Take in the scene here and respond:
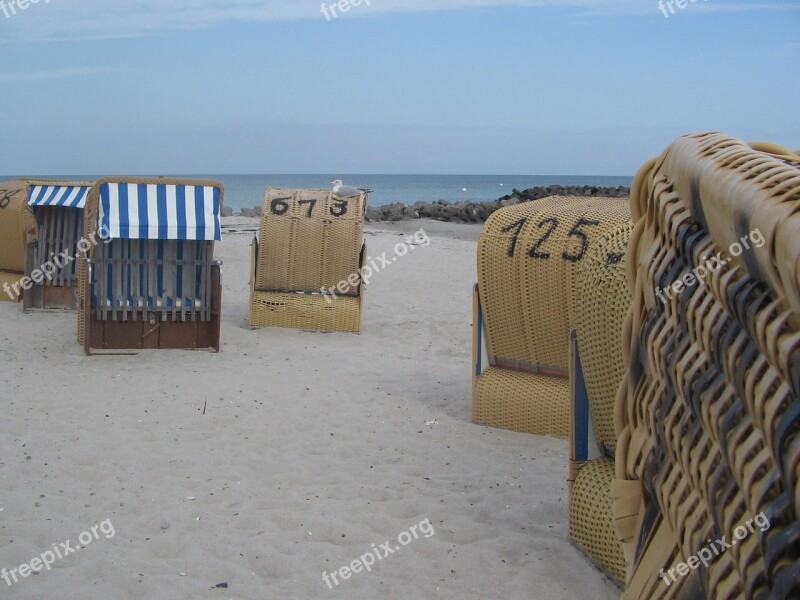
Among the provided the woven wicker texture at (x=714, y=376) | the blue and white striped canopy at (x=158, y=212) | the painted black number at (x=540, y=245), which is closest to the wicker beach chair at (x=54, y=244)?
the blue and white striped canopy at (x=158, y=212)

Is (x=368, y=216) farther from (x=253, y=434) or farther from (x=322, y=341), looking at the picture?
(x=253, y=434)

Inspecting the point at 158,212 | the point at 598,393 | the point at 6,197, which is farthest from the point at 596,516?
the point at 6,197

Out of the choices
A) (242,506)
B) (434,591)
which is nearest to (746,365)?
(434,591)

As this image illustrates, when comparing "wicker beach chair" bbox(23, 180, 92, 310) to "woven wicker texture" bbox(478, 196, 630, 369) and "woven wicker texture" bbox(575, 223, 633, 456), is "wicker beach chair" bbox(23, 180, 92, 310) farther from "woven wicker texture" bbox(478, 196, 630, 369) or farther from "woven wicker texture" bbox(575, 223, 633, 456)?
"woven wicker texture" bbox(575, 223, 633, 456)

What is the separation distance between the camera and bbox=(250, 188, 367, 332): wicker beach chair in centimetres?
999

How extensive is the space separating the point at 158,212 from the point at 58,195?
2.62m

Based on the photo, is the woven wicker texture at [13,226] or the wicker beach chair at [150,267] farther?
the woven wicker texture at [13,226]

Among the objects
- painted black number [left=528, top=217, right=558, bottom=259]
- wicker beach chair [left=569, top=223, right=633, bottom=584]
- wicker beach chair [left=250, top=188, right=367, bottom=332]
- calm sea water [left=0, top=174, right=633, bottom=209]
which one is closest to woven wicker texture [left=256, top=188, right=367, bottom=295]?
wicker beach chair [left=250, top=188, right=367, bottom=332]

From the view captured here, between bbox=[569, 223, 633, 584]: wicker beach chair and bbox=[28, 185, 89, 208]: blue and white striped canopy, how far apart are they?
24.2 feet

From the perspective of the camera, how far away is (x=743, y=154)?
1801mm

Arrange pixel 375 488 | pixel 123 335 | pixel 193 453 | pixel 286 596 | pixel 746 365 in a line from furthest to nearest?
pixel 123 335 → pixel 193 453 → pixel 375 488 → pixel 286 596 → pixel 746 365

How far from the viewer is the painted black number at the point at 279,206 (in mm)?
10070

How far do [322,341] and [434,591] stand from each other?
5855mm

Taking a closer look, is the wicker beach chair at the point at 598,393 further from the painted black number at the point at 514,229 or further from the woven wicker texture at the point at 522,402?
the woven wicker texture at the point at 522,402
